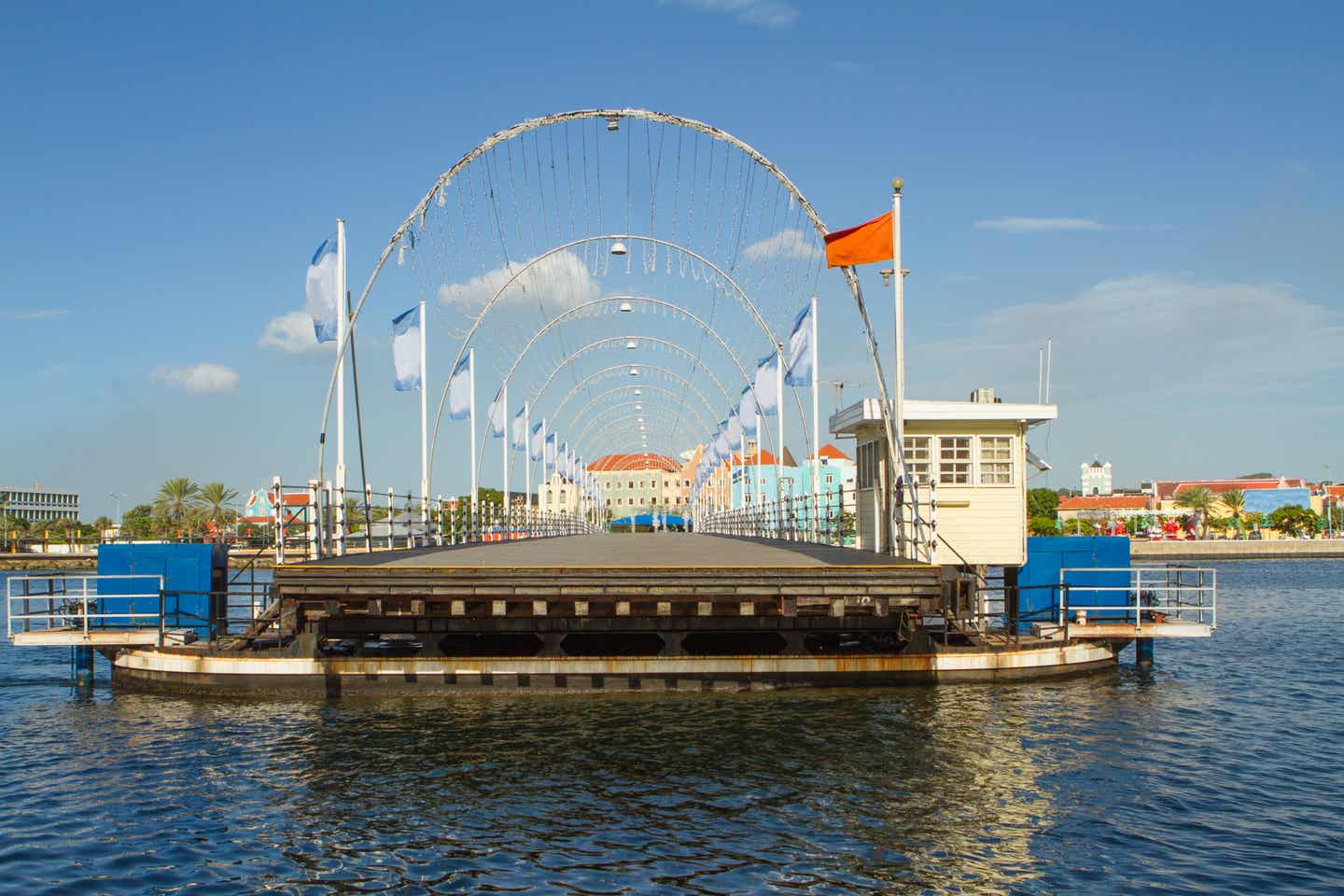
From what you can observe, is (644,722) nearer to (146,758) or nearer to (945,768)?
(945,768)

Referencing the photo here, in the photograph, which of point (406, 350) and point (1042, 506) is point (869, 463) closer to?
point (406, 350)

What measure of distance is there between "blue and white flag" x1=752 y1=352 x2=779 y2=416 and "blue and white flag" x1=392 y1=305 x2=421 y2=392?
15.9 meters

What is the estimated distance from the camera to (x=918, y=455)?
2741 cm

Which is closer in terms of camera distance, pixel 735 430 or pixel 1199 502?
pixel 735 430

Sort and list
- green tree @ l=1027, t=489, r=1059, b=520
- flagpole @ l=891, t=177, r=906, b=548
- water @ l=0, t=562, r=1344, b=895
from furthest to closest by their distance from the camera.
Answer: green tree @ l=1027, t=489, r=1059, b=520 → flagpole @ l=891, t=177, r=906, b=548 → water @ l=0, t=562, r=1344, b=895

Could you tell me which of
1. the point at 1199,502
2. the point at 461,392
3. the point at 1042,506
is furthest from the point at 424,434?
the point at 1199,502

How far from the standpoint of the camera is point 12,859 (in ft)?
42.4

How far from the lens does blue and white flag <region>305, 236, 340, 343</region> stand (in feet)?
104

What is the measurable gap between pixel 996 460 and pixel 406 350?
1894 cm

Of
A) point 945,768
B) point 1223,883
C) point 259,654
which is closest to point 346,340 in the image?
point 259,654

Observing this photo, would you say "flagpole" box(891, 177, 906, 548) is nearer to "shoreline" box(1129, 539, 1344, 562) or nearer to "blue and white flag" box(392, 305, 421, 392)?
"blue and white flag" box(392, 305, 421, 392)

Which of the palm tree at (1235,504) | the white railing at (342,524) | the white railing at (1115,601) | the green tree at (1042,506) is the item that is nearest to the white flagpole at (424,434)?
the white railing at (342,524)

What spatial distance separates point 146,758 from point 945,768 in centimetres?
1168

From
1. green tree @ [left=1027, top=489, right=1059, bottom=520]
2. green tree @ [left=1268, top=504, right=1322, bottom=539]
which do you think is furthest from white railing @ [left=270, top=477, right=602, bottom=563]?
green tree @ [left=1268, top=504, right=1322, bottom=539]
